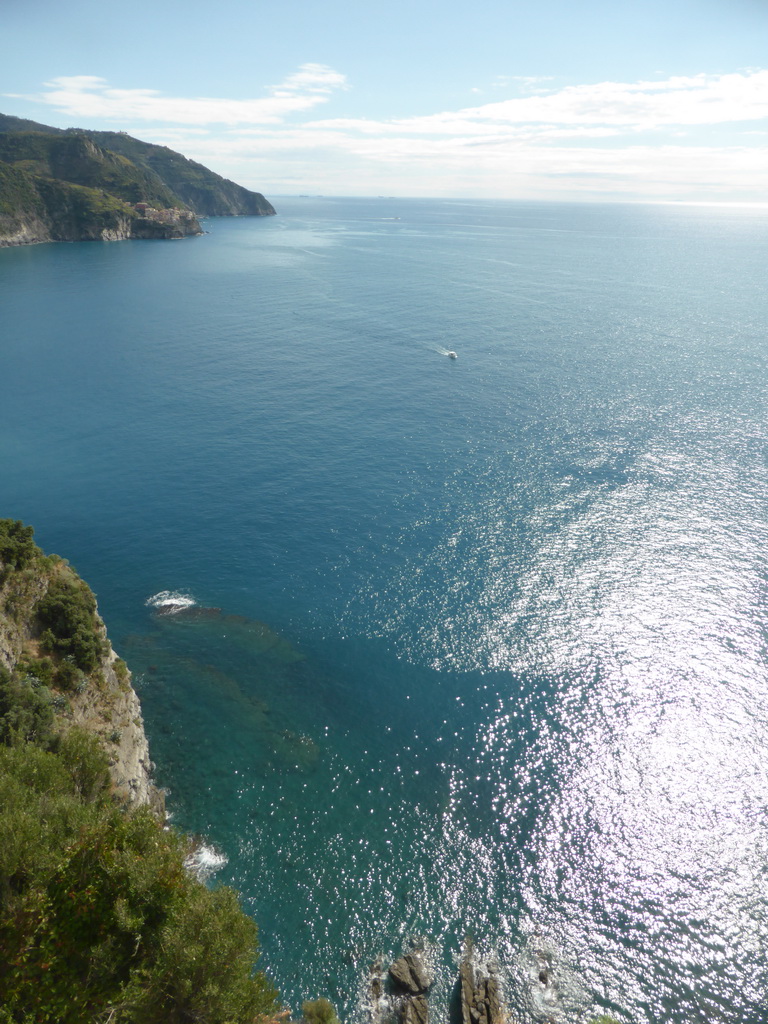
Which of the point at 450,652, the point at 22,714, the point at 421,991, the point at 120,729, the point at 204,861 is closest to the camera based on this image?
the point at 421,991

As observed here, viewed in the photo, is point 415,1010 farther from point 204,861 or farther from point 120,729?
point 120,729

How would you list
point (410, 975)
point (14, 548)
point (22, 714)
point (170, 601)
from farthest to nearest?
point (170, 601), point (14, 548), point (22, 714), point (410, 975)

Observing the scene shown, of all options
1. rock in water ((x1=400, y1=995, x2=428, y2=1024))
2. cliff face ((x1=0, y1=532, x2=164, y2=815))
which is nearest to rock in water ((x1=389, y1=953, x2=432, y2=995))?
rock in water ((x1=400, y1=995, x2=428, y2=1024))

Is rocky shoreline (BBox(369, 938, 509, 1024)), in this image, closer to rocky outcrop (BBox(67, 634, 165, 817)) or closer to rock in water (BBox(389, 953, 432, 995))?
rock in water (BBox(389, 953, 432, 995))

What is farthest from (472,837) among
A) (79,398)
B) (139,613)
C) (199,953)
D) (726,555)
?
(79,398)

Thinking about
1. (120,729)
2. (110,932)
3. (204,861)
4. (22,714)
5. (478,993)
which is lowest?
(478,993)

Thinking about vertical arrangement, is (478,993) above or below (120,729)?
below

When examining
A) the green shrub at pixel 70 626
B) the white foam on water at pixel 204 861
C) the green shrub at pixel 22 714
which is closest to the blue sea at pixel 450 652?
the white foam on water at pixel 204 861

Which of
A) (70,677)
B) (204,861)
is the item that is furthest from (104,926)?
(70,677)
